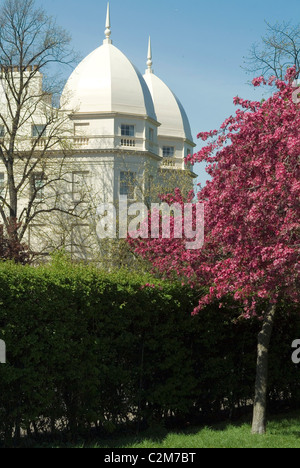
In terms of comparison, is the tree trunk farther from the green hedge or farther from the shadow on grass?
the green hedge

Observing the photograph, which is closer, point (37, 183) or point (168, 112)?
point (37, 183)

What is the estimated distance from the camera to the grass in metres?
11.8

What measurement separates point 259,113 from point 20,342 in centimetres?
536

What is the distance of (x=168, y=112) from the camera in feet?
228

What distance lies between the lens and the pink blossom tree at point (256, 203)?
36.8 ft

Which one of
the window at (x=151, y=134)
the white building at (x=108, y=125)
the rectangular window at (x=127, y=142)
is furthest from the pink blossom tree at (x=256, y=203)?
the window at (x=151, y=134)

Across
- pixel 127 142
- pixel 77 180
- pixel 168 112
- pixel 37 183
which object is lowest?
pixel 37 183

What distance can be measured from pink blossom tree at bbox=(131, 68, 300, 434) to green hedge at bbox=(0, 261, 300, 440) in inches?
58.1

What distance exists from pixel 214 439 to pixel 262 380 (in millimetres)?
1816

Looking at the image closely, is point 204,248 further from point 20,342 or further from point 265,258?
point 20,342

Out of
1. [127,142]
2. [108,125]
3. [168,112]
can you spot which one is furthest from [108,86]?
[168,112]

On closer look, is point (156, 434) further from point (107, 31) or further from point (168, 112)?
point (168, 112)

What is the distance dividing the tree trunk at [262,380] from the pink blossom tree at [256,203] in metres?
1.37

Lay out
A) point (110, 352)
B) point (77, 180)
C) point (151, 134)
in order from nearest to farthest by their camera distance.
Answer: point (110, 352)
point (77, 180)
point (151, 134)
